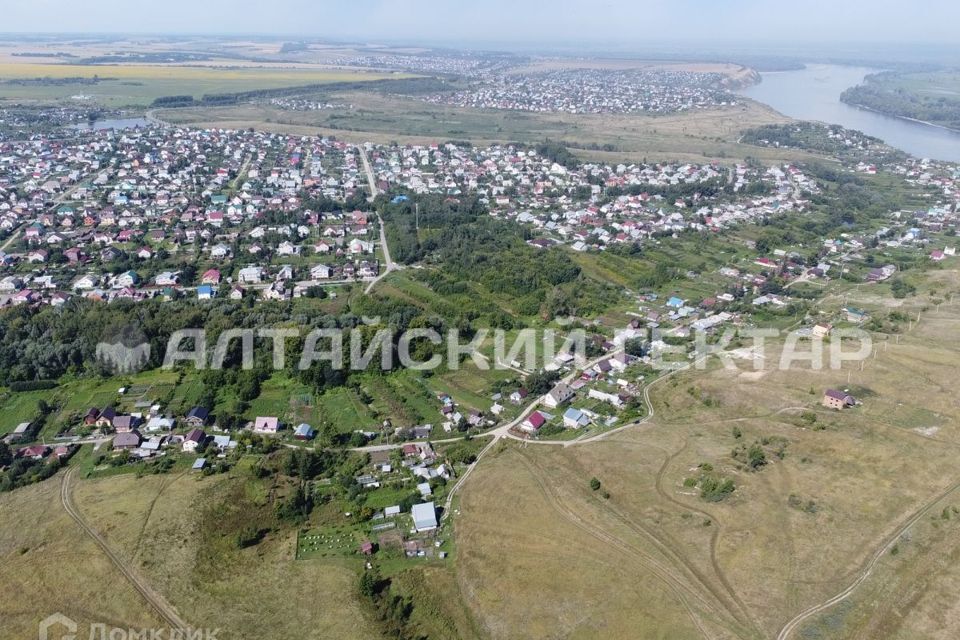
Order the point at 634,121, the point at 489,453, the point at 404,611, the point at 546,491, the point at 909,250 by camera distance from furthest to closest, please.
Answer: the point at 634,121 < the point at 909,250 < the point at 489,453 < the point at 546,491 < the point at 404,611

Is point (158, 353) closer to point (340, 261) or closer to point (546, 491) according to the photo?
point (340, 261)

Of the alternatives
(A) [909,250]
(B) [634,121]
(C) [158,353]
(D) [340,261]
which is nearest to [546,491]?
(C) [158,353]

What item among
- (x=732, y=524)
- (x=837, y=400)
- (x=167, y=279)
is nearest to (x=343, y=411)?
(x=732, y=524)

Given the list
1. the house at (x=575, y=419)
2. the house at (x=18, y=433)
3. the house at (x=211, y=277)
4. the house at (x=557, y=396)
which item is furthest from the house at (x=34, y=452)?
the house at (x=575, y=419)

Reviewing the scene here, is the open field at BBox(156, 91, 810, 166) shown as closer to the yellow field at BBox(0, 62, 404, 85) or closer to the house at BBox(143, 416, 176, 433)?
the yellow field at BBox(0, 62, 404, 85)

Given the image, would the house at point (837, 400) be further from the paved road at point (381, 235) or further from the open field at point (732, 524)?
the paved road at point (381, 235)

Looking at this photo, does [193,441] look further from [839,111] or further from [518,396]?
[839,111]
